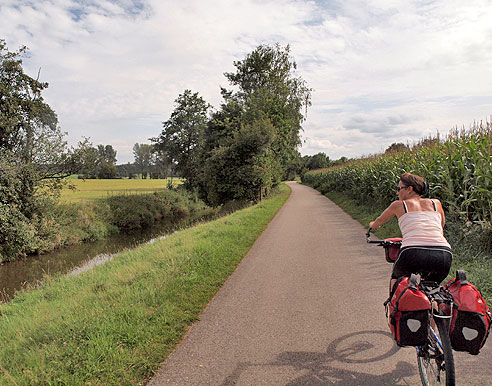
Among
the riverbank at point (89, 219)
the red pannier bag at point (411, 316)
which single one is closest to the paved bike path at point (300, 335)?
the red pannier bag at point (411, 316)

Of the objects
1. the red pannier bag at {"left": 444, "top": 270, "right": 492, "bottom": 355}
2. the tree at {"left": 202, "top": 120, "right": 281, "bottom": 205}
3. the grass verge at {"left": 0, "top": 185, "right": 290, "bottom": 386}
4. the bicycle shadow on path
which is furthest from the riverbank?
the red pannier bag at {"left": 444, "top": 270, "right": 492, "bottom": 355}

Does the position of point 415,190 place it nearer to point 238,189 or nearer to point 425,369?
point 425,369

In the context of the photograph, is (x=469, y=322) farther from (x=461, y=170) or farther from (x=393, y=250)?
(x=461, y=170)

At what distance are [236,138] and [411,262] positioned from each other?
2008 centimetres

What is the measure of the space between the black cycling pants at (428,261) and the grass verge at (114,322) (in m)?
2.67

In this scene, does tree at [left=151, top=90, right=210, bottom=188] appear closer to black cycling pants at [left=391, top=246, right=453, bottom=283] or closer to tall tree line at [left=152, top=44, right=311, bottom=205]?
tall tree line at [left=152, top=44, right=311, bottom=205]

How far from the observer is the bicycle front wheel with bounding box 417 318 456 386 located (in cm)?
233

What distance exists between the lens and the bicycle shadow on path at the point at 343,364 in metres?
2.96

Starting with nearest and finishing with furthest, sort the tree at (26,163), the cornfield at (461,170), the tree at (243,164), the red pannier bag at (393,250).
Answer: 1. the red pannier bag at (393,250)
2. the cornfield at (461,170)
3. the tree at (26,163)
4. the tree at (243,164)

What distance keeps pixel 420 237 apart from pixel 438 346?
867 millimetres

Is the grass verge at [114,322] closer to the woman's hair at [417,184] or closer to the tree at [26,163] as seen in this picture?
the woman's hair at [417,184]

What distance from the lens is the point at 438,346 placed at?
8.25 ft

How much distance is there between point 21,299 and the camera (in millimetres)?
8156

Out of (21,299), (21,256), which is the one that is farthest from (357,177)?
(21,256)
